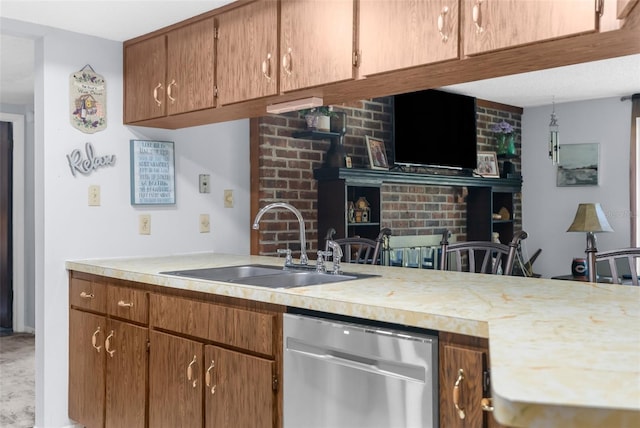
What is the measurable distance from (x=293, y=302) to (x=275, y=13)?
4.04ft

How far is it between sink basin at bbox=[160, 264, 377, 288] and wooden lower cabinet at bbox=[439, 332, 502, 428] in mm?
870

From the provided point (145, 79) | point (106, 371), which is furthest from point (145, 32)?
point (106, 371)

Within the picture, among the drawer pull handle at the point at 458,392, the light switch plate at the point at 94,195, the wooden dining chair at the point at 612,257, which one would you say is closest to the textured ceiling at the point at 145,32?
the light switch plate at the point at 94,195

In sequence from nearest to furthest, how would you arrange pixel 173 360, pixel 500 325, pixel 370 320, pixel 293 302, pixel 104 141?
1. pixel 500 325
2. pixel 370 320
3. pixel 293 302
4. pixel 173 360
5. pixel 104 141

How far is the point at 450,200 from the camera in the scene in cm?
552

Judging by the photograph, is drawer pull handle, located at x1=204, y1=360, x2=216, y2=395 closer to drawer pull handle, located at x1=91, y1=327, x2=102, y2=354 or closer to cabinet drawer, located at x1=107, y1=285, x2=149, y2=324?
cabinet drawer, located at x1=107, y1=285, x2=149, y2=324

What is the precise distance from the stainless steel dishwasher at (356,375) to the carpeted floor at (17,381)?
209cm

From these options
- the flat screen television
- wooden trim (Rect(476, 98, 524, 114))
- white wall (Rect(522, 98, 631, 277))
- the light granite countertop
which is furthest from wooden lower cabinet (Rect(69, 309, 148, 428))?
white wall (Rect(522, 98, 631, 277))

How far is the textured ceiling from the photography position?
275 centimetres

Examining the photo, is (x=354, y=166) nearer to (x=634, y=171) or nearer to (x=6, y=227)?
(x=634, y=171)

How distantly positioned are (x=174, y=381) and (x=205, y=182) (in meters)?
1.49

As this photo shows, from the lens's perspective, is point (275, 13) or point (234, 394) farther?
point (275, 13)

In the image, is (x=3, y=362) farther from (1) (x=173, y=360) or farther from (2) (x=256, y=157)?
(1) (x=173, y=360)

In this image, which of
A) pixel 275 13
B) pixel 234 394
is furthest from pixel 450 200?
pixel 234 394
